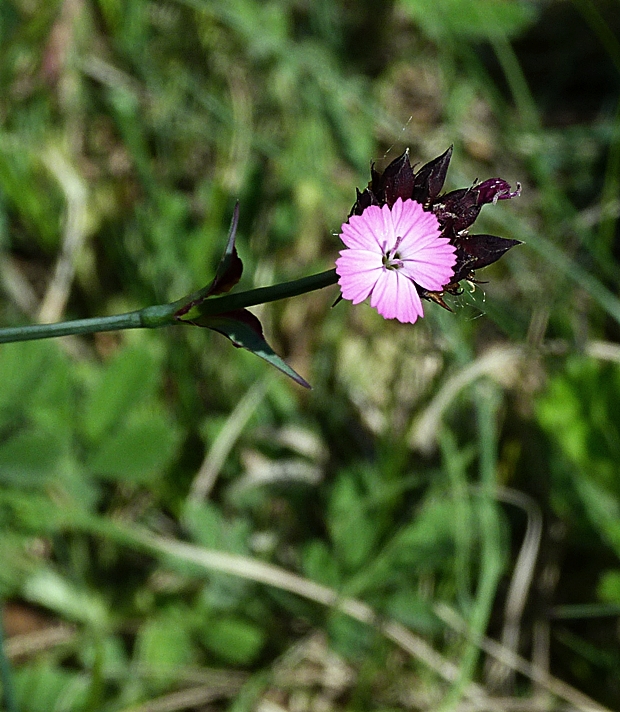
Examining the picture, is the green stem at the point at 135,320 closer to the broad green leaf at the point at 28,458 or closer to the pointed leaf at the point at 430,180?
the pointed leaf at the point at 430,180

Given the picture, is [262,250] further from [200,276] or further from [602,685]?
[602,685]

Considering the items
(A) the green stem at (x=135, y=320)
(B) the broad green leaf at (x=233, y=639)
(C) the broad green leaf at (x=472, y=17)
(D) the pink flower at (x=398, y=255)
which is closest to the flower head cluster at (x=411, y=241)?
(D) the pink flower at (x=398, y=255)

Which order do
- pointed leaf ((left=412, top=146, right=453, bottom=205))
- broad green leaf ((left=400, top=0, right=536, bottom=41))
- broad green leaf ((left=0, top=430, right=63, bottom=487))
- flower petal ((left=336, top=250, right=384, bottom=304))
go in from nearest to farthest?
flower petal ((left=336, top=250, right=384, bottom=304)) < pointed leaf ((left=412, top=146, right=453, bottom=205)) < broad green leaf ((left=0, top=430, right=63, bottom=487)) < broad green leaf ((left=400, top=0, right=536, bottom=41))

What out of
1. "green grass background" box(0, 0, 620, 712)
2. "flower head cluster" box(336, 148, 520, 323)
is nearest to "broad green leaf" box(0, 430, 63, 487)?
"green grass background" box(0, 0, 620, 712)

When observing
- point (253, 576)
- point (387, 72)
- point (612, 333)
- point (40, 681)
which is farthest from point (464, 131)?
point (40, 681)

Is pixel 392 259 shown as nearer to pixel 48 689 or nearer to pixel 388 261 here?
pixel 388 261

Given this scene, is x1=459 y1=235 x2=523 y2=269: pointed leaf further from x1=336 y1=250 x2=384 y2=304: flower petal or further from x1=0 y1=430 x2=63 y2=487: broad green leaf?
x1=0 y1=430 x2=63 y2=487: broad green leaf

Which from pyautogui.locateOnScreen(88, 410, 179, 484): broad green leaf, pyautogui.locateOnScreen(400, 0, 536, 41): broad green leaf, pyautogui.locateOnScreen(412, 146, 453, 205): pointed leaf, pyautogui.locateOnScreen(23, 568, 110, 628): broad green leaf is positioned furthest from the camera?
pyautogui.locateOnScreen(400, 0, 536, 41): broad green leaf
